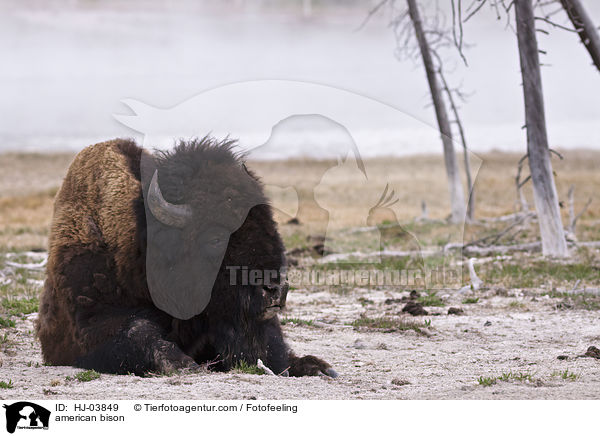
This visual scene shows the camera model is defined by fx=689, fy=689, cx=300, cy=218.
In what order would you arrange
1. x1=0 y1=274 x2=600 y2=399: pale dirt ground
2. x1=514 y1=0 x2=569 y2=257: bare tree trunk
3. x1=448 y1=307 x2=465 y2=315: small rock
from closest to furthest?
x1=0 y1=274 x2=600 y2=399: pale dirt ground → x1=448 y1=307 x2=465 y2=315: small rock → x1=514 y1=0 x2=569 y2=257: bare tree trunk

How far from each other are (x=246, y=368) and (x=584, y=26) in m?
7.23

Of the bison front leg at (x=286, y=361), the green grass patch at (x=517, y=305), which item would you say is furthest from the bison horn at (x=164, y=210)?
the green grass patch at (x=517, y=305)

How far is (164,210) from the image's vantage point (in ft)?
16.5

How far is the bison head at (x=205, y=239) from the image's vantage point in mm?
4949

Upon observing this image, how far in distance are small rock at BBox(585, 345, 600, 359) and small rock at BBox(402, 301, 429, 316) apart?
250cm

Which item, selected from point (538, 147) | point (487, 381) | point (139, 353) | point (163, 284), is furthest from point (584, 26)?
point (139, 353)

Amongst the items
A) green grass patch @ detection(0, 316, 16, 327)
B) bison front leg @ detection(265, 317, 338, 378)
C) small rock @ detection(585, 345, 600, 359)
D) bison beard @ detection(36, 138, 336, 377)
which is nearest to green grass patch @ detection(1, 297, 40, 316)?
green grass patch @ detection(0, 316, 16, 327)

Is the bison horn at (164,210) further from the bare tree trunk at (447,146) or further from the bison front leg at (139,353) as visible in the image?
the bare tree trunk at (447,146)

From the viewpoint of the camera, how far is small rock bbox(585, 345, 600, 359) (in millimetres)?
5578

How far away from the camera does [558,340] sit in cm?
650
